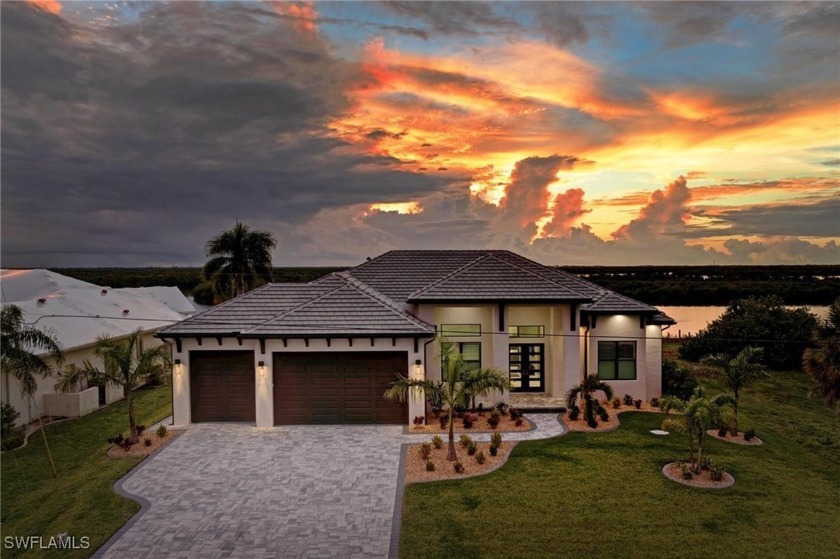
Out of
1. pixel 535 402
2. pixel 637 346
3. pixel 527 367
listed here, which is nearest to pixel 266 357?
pixel 535 402

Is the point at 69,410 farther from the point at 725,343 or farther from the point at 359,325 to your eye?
the point at 725,343

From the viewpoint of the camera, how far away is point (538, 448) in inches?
574

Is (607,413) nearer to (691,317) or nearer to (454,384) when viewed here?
(454,384)

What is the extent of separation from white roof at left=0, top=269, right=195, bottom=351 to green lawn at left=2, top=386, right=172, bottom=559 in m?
4.31

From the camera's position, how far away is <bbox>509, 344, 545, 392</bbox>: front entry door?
20.2m

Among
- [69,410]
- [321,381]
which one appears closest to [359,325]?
[321,381]

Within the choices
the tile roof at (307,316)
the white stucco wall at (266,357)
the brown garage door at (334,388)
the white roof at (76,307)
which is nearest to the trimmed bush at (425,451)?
the white stucco wall at (266,357)

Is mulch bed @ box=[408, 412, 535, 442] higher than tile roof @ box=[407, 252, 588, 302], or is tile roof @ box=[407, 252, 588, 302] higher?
tile roof @ box=[407, 252, 588, 302]

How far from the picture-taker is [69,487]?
12422 mm

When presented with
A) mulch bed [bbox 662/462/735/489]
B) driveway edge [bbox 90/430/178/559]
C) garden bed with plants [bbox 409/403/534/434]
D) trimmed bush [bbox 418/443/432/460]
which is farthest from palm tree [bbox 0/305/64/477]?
mulch bed [bbox 662/462/735/489]

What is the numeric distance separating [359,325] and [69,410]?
11.9 meters

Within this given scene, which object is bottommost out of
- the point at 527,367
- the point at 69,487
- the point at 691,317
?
the point at 691,317

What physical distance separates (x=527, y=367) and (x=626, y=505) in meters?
9.45

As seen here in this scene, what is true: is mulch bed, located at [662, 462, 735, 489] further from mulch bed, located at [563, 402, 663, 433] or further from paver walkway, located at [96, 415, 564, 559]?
paver walkway, located at [96, 415, 564, 559]
